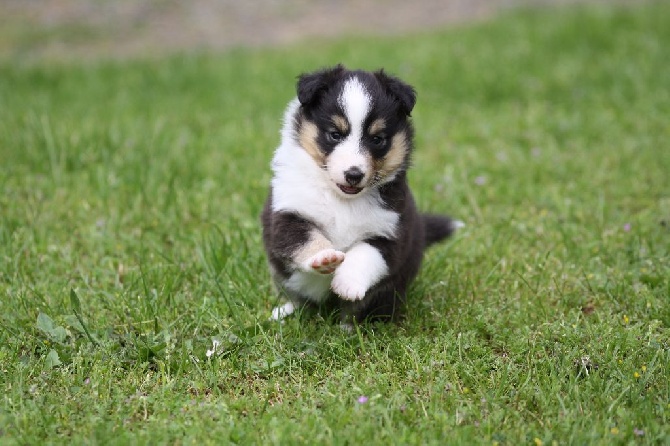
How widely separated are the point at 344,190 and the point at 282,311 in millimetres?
707

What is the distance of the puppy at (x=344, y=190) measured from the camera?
3312mm

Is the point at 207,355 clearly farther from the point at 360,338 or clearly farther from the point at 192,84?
the point at 192,84

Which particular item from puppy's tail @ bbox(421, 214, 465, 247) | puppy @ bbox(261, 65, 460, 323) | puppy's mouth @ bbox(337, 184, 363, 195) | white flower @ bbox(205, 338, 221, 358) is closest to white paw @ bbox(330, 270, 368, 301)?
puppy @ bbox(261, 65, 460, 323)

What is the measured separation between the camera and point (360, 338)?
133 inches

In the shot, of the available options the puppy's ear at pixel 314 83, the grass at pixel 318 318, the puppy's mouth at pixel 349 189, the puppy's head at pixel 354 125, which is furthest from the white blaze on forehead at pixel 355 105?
the grass at pixel 318 318

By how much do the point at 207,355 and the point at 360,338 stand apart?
0.67 m

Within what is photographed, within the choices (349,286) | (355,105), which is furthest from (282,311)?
(355,105)

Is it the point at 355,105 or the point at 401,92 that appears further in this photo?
the point at 401,92

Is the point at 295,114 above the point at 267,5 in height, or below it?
above

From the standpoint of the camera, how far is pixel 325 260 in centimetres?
319

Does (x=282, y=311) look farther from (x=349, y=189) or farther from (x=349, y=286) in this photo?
(x=349, y=189)

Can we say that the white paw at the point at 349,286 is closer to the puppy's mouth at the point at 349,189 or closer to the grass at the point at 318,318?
the grass at the point at 318,318

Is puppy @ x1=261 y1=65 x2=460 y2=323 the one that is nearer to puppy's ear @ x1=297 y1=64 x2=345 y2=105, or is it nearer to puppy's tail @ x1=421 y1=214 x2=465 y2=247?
puppy's ear @ x1=297 y1=64 x2=345 y2=105

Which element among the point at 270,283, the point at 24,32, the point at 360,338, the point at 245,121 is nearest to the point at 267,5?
the point at 24,32
